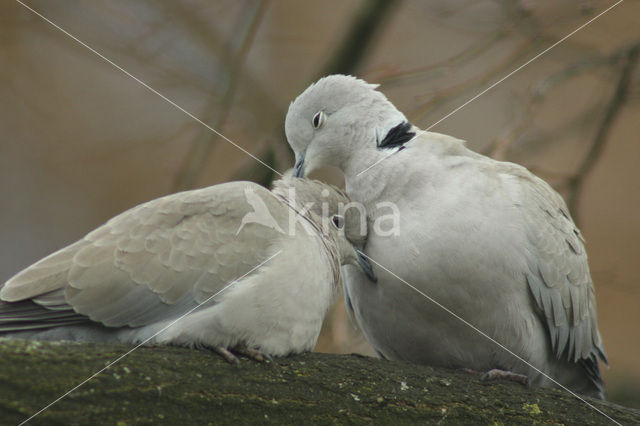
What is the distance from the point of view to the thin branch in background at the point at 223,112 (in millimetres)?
4379

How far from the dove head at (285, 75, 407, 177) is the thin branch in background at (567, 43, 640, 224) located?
145cm

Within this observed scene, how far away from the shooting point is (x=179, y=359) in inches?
101

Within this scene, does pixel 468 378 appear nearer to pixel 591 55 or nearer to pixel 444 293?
pixel 444 293

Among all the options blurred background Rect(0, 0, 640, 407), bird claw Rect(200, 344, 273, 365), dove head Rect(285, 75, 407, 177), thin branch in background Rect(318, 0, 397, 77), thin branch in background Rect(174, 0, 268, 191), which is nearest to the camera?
bird claw Rect(200, 344, 273, 365)

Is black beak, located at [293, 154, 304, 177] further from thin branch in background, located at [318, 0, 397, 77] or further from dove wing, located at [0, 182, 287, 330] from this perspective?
dove wing, located at [0, 182, 287, 330]

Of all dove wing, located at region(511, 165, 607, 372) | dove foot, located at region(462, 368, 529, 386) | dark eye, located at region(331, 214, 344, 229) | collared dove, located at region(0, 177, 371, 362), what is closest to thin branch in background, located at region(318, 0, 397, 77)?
dark eye, located at region(331, 214, 344, 229)

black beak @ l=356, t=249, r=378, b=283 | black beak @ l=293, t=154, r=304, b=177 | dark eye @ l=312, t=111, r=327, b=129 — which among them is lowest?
black beak @ l=356, t=249, r=378, b=283

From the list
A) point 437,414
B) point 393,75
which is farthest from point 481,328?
point 393,75

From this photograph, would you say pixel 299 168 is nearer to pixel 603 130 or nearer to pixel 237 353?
pixel 237 353

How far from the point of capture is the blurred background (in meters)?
4.59

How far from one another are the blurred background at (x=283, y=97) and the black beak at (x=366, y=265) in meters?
0.97

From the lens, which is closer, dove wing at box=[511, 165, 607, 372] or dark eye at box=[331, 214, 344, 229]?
dove wing at box=[511, 165, 607, 372]

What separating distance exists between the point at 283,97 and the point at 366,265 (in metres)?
1.71

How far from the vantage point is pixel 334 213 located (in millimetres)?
3559
